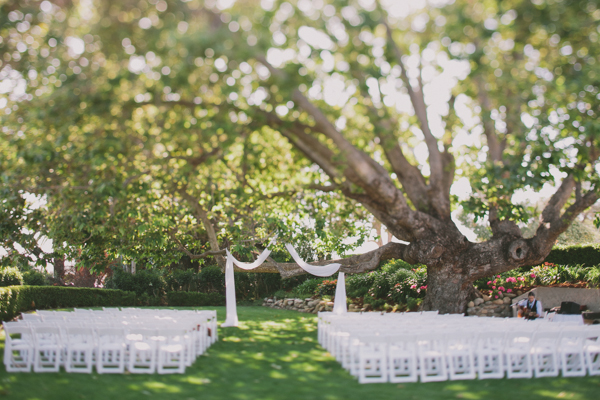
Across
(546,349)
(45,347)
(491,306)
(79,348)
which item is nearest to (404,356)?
(546,349)

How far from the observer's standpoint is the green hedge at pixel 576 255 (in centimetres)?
1526

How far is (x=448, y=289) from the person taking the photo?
12031 mm

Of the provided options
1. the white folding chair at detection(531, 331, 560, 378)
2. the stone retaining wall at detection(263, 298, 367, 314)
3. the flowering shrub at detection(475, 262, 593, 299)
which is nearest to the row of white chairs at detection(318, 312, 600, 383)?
the white folding chair at detection(531, 331, 560, 378)

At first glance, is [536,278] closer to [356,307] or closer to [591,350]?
[356,307]

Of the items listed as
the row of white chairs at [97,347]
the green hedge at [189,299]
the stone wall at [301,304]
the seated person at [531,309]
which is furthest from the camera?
the green hedge at [189,299]

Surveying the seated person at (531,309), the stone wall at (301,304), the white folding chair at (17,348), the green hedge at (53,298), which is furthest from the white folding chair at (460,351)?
the green hedge at (53,298)

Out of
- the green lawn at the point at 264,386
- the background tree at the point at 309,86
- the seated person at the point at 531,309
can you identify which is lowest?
the green lawn at the point at 264,386

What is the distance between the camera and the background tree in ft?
22.8

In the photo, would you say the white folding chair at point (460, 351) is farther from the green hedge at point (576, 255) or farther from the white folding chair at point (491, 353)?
the green hedge at point (576, 255)

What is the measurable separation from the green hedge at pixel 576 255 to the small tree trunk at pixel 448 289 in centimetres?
578

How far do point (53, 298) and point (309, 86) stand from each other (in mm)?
16697

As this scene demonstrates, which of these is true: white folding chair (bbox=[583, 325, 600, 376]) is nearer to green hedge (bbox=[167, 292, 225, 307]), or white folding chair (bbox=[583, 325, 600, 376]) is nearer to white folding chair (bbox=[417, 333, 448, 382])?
white folding chair (bbox=[417, 333, 448, 382])

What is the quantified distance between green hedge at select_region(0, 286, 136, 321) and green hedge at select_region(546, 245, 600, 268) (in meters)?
17.9

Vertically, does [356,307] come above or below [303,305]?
above
